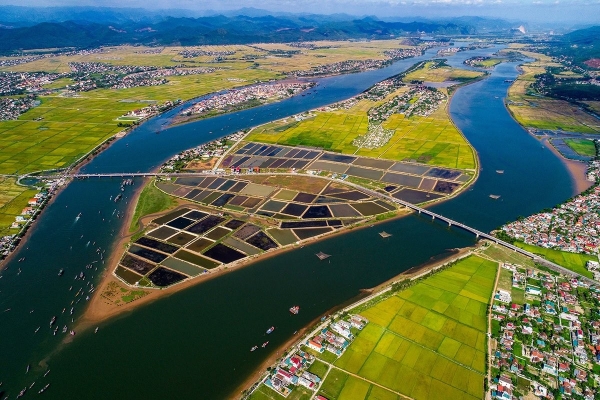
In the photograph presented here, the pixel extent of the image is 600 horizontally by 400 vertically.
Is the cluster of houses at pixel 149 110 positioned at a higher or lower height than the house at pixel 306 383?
lower

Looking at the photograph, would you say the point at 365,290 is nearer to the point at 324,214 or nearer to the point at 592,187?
the point at 324,214

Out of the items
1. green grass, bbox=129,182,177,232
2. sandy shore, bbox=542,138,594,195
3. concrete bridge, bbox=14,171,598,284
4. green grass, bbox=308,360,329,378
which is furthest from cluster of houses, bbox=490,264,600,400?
green grass, bbox=129,182,177,232

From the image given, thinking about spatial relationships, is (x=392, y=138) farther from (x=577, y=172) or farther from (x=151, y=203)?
(x=151, y=203)

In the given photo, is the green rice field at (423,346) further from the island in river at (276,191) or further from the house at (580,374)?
the island in river at (276,191)

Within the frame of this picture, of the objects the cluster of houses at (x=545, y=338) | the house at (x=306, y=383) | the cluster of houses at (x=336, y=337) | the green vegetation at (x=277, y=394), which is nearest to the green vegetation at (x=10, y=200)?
the green vegetation at (x=277, y=394)

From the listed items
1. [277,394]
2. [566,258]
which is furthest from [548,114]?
[277,394]

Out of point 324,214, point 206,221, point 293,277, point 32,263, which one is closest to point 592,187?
point 324,214
